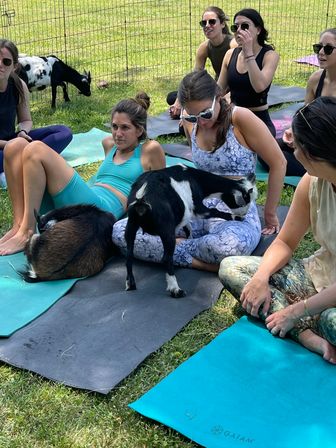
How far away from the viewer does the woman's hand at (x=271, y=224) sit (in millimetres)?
4477

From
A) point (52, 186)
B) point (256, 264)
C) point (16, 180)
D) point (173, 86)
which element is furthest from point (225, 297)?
point (173, 86)

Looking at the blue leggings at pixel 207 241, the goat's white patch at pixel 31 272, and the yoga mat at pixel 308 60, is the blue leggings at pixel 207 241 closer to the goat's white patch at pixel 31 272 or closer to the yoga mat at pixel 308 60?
the goat's white patch at pixel 31 272

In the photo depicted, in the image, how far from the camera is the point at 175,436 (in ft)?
8.70

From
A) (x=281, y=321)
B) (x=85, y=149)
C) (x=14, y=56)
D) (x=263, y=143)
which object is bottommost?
(x=85, y=149)

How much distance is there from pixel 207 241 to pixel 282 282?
757 mm

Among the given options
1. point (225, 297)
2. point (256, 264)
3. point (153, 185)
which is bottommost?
point (225, 297)

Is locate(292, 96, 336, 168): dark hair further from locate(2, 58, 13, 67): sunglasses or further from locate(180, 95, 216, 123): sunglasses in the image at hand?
locate(2, 58, 13, 67): sunglasses

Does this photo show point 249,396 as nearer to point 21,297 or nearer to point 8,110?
point 21,297

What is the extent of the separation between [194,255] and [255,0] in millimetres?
13851

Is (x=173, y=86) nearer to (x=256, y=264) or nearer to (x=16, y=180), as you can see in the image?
(x=16, y=180)

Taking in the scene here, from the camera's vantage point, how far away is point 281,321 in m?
3.21

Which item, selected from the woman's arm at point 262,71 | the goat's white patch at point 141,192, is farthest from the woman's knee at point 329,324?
the woman's arm at point 262,71

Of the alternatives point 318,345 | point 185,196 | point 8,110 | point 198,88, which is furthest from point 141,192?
point 8,110

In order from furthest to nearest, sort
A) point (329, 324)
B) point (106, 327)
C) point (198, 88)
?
point (198, 88), point (106, 327), point (329, 324)
